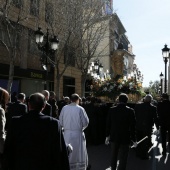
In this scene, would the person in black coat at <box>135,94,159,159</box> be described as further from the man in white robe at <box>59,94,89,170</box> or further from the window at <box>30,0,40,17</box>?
the window at <box>30,0,40,17</box>

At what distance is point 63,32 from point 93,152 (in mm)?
13665

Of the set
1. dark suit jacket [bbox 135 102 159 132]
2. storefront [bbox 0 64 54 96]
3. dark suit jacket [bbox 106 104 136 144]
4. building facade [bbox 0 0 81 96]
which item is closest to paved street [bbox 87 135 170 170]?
dark suit jacket [bbox 135 102 159 132]

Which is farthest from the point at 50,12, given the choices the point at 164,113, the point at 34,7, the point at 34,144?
the point at 34,144

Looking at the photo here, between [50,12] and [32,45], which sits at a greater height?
[50,12]

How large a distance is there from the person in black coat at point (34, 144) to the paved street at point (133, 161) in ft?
14.8

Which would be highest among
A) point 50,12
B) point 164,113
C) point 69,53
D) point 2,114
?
point 50,12

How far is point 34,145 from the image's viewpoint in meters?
3.52

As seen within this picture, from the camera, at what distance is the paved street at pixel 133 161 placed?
26.5ft

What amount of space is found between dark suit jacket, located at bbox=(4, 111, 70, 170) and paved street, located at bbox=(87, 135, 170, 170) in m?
4.52

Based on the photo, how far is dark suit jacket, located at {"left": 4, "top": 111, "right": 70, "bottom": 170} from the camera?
3521mm

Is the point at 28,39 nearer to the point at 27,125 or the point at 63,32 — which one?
the point at 63,32

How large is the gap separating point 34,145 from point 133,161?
5.96 meters

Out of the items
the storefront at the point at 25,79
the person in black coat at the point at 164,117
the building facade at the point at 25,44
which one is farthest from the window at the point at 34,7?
the person in black coat at the point at 164,117

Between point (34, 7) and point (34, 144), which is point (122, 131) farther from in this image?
point (34, 7)
